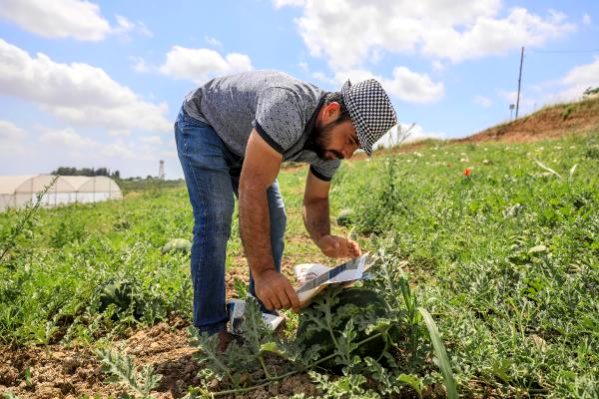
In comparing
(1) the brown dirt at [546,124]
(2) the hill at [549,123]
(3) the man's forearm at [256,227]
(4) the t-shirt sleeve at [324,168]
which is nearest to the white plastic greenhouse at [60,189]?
(1) the brown dirt at [546,124]

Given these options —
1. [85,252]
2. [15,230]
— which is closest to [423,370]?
[15,230]

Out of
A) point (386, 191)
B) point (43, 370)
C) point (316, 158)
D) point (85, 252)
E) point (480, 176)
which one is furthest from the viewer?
point (480, 176)

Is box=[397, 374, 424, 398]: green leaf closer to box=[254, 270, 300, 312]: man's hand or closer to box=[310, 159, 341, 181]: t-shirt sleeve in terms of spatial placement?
box=[254, 270, 300, 312]: man's hand

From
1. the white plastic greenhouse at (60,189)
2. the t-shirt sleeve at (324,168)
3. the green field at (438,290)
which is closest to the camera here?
the green field at (438,290)

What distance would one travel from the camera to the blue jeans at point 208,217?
8.04 feet

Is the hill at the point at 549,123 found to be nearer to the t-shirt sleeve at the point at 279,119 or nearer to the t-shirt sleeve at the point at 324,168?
the t-shirt sleeve at the point at 324,168

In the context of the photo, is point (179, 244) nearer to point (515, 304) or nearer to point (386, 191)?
point (386, 191)

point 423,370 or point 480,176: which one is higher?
point 480,176

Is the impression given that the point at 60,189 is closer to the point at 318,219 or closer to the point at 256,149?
the point at 318,219

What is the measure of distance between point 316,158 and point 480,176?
4.71 meters

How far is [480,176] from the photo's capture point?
6684mm

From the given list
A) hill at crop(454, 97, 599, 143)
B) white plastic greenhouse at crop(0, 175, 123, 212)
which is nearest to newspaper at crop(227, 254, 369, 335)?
white plastic greenhouse at crop(0, 175, 123, 212)

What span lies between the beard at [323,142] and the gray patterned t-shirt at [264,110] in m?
0.04

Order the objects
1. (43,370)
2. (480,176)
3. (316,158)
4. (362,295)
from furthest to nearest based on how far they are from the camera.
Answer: (480,176) → (316,158) → (43,370) → (362,295)
